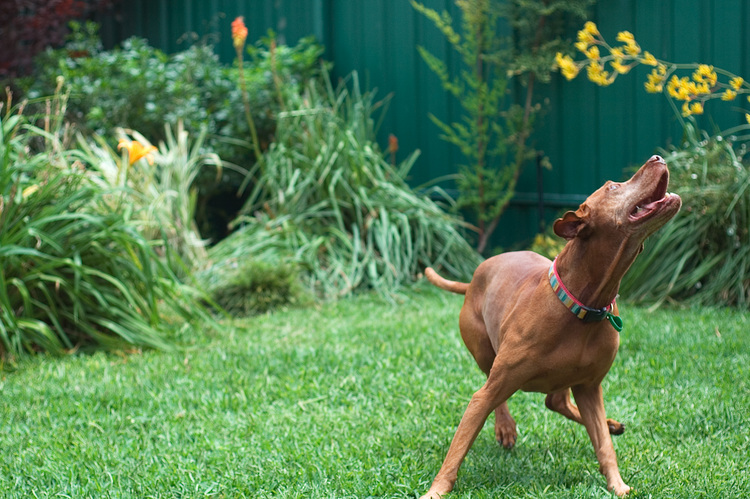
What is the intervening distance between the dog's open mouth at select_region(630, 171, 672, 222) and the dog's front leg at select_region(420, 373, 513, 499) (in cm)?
69

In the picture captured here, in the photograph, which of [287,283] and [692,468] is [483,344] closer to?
[692,468]

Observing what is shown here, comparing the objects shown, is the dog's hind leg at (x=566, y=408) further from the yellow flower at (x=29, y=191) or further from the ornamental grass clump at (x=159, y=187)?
the yellow flower at (x=29, y=191)

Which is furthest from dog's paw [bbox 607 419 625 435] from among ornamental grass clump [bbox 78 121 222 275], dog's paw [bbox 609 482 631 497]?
ornamental grass clump [bbox 78 121 222 275]

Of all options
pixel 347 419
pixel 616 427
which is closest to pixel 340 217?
pixel 347 419

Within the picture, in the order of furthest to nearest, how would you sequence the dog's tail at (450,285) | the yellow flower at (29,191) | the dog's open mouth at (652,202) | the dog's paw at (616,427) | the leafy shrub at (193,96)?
the leafy shrub at (193,96)
the yellow flower at (29,191)
the dog's tail at (450,285)
the dog's paw at (616,427)
the dog's open mouth at (652,202)

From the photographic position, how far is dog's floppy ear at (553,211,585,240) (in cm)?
233

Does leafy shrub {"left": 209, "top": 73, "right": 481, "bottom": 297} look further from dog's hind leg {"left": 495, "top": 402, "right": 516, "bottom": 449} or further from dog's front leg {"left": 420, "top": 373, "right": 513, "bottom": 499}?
dog's front leg {"left": 420, "top": 373, "right": 513, "bottom": 499}

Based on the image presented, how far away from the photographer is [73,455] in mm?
3131

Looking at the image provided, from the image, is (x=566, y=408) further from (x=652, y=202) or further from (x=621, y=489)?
(x=652, y=202)

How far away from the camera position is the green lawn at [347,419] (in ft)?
9.13

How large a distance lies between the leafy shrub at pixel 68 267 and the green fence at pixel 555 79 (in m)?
3.74

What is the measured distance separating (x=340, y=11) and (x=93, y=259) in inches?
192

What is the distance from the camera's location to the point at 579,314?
2.39 m

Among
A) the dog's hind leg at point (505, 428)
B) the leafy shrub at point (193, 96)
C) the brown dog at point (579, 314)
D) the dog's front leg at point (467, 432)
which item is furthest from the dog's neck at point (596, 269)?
the leafy shrub at point (193, 96)
